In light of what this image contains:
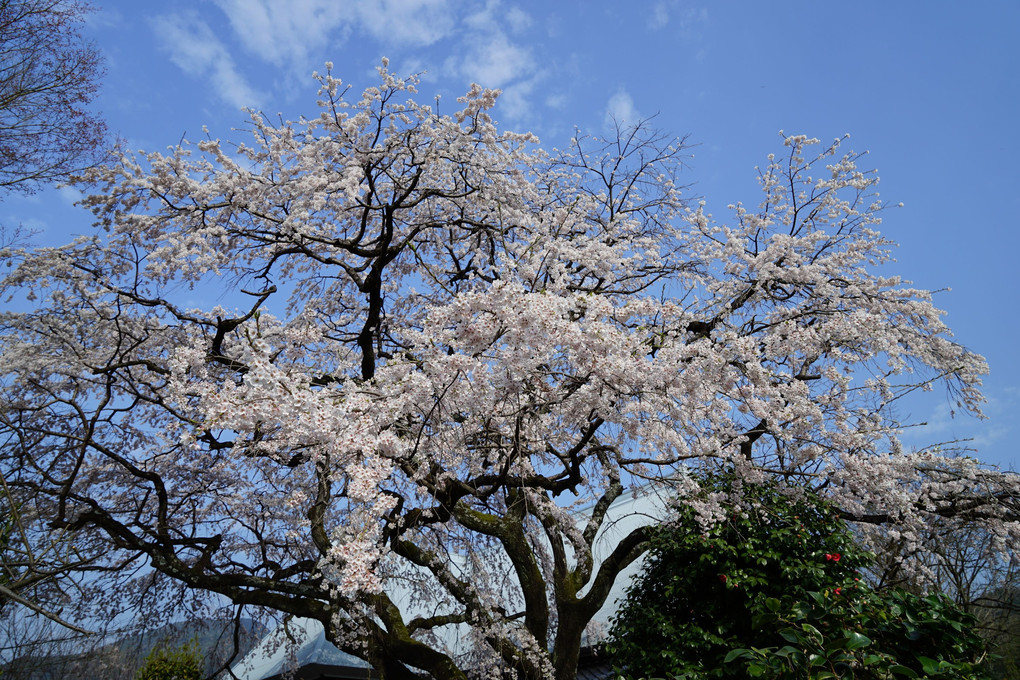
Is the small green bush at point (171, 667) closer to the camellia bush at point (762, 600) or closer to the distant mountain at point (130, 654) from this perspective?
the distant mountain at point (130, 654)

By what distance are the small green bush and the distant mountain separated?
0.55m

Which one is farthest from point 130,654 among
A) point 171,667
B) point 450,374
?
point 450,374

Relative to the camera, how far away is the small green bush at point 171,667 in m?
7.50

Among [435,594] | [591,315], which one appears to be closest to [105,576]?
[435,594]

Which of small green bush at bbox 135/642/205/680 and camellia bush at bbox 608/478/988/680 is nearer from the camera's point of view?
camellia bush at bbox 608/478/988/680

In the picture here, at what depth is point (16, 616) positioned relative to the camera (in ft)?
27.7

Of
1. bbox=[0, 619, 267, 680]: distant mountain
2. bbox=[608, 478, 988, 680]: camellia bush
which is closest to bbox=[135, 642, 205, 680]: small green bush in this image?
bbox=[0, 619, 267, 680]: distant mountain

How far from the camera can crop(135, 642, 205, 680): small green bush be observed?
24.6ft

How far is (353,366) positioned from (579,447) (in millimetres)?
2834

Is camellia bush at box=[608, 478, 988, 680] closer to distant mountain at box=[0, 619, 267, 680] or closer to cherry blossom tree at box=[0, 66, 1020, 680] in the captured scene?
cherry blossom tree at box=[0, 66, 1020, 680]

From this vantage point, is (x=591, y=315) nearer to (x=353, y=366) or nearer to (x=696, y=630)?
(x=696, y=630)

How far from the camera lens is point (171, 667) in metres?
7.55

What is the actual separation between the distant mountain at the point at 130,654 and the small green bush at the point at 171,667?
21.6 inches

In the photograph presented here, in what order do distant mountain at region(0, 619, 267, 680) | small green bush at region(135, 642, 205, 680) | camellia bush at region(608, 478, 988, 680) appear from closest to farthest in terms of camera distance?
1. camellia bush at region(608, 478, 988, 680)
2. small green bush at region(135, 642, 205, 680)
3. distant mountain at region(0, 619, 267, 680)
